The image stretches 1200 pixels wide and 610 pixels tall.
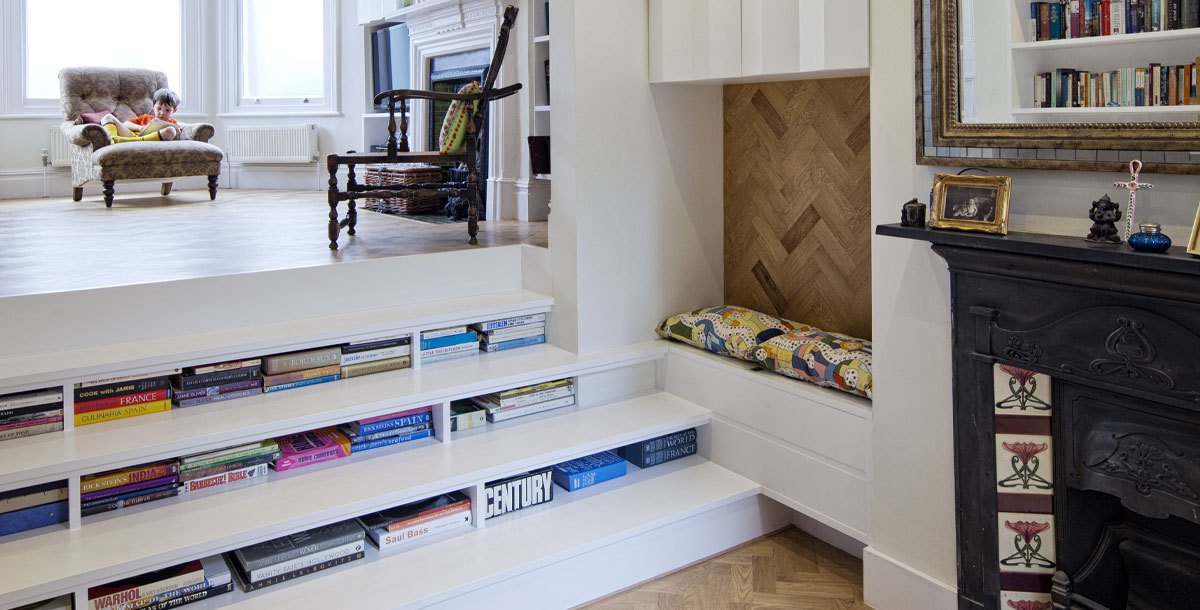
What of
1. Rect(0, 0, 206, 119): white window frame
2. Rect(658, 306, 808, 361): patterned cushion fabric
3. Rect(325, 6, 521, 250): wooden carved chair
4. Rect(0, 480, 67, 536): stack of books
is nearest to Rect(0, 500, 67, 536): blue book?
Rect(0, 480, 67, 536): stack of books

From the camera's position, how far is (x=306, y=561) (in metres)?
2.27

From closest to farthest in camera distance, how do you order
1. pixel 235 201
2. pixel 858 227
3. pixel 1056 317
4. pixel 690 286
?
pixel 1056 317
pixel 858 227
pixel 690 286
pixel 235 201

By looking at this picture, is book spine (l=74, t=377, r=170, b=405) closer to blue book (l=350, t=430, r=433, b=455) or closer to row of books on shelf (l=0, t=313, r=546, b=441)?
row of books on shelf (l=0, t=313, r=546, b=441)

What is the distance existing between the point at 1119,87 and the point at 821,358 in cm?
109

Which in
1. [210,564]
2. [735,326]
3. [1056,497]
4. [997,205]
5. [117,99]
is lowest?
[210,564]

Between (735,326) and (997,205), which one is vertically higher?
(997,205)

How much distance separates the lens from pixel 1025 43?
1910 millimetres

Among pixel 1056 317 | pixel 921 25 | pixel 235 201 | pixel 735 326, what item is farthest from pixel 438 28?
pixel 1056 317

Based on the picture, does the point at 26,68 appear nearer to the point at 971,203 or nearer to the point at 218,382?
the point at 218,382

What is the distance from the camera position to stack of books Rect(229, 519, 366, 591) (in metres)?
2.21

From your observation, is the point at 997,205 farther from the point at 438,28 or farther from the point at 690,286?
the point at 438,28

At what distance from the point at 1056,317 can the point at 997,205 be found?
267 millimetres

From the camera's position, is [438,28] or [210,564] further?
[438,28]

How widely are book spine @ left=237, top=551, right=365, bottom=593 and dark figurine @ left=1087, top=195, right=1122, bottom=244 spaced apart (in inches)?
74.1
